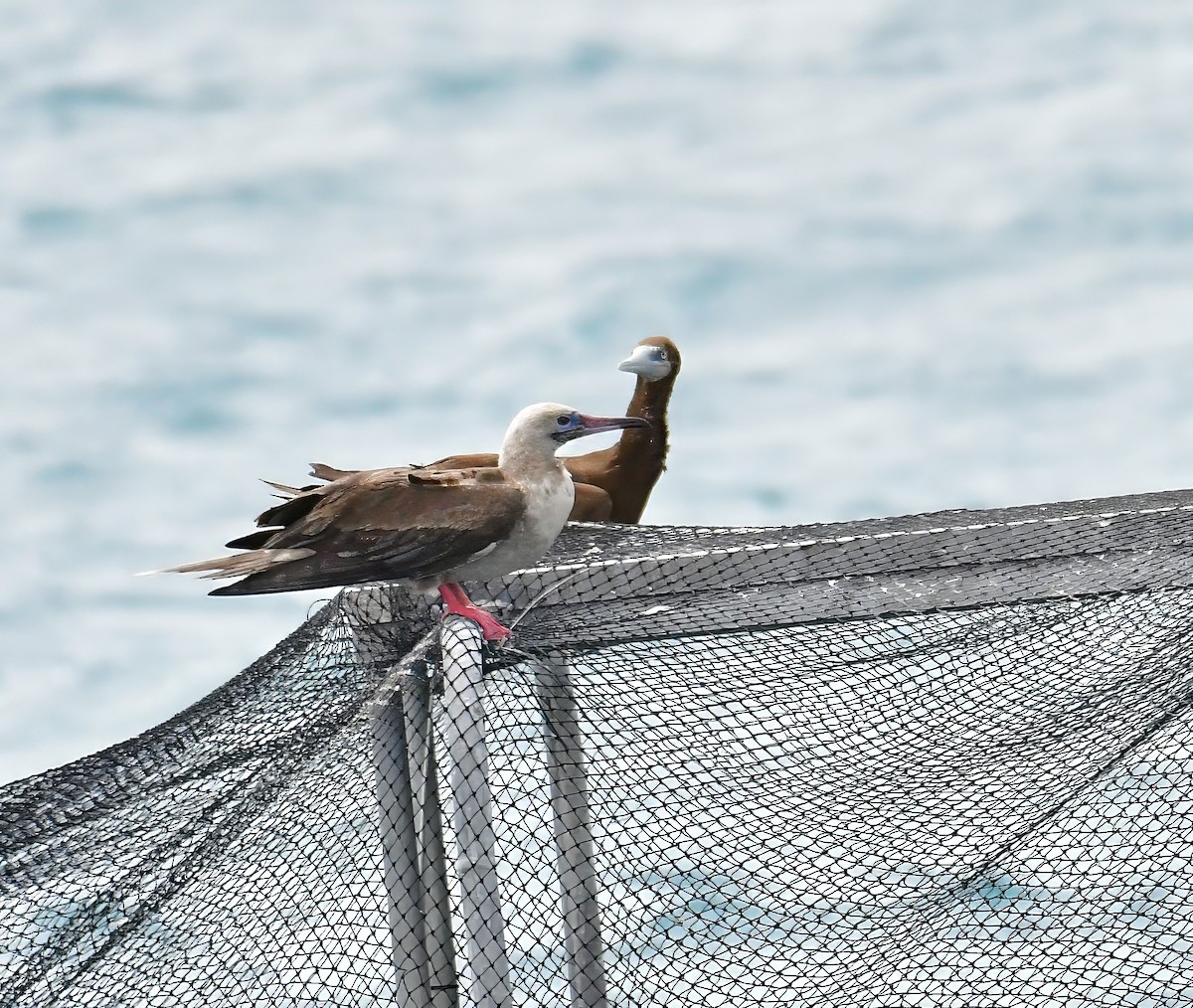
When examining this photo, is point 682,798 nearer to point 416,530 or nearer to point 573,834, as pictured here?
point 573,834

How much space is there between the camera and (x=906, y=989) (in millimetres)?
2748

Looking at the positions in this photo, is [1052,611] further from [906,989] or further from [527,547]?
[527,547]

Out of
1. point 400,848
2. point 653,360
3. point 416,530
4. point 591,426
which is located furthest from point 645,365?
point 400,848

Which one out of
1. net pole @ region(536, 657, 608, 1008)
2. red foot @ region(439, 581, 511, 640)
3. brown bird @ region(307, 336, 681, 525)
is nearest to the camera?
red foot @ region(439, 581, 511, 640)

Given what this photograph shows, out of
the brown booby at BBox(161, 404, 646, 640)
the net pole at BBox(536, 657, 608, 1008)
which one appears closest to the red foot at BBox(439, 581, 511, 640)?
the brown booby at BBox(161, 404, 646, 640)

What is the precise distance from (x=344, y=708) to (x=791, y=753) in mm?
818

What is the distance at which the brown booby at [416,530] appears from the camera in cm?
272

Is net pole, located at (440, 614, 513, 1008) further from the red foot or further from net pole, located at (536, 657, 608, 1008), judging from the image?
net pole, located at (536, 657, 608, 1008)

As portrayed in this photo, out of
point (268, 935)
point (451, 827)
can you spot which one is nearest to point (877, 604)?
point (451, 827)

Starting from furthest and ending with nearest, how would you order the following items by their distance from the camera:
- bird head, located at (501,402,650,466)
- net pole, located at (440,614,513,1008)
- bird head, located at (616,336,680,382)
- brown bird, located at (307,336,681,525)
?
bird head, located at (616,336,680,382), brown bird, located at (307,336,681,525), bird head, located at (501,402,650,466), net pole, located at (440,614,513,1008)

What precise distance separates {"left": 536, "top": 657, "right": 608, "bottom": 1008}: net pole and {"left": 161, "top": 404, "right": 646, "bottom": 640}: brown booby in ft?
0.62

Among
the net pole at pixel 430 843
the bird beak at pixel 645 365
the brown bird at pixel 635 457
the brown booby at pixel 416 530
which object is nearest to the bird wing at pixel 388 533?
the brown booby at pixel 416 530

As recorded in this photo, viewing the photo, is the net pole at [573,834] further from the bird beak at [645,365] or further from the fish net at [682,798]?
the bird beak at [645,365]

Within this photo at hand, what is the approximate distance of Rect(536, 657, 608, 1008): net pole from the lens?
9.02ft
